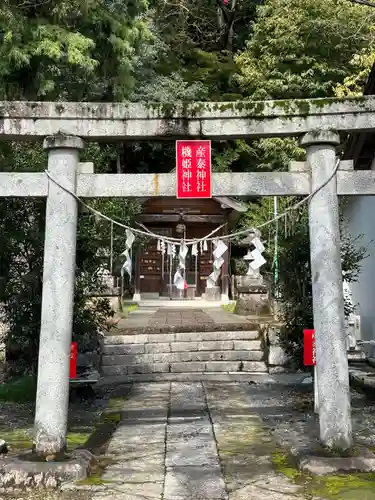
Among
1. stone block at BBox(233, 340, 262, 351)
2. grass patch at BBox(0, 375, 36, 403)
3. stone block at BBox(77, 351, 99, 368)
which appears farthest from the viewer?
stone block at BBox(233, 340, 262, 351)

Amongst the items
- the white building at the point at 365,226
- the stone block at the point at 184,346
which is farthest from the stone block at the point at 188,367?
the white building at the point at 365,226

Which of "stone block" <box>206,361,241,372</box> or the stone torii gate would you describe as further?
"stone block" <box>206,361,241,372</box>

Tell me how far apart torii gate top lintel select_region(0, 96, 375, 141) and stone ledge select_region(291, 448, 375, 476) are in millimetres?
3584

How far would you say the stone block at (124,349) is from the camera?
12741mm

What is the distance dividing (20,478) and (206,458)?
204 centimetres

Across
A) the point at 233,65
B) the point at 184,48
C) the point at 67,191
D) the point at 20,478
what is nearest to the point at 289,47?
the point at 233,65

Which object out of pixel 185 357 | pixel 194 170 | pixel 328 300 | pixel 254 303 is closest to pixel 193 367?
pixel 185 357

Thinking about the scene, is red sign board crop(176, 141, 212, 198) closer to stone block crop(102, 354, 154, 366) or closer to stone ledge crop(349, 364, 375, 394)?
stone ledge crop(349, 364, 375, 394)

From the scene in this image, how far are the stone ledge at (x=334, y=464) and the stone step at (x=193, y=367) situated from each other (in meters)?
6.65

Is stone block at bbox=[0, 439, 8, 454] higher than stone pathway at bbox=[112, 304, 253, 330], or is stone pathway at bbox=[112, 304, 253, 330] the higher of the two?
stone pathway at bbox=[112, 304, 253, 330]

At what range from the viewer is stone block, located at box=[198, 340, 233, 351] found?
1302 centimetres

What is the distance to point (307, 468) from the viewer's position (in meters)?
5.52

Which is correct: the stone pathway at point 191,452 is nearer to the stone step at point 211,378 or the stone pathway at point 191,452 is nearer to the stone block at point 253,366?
the stone step at point 211,378

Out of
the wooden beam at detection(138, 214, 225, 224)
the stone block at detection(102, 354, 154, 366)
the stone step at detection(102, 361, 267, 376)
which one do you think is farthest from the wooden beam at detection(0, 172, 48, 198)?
the wooden beam at detection(138, 214, 225, 224)
